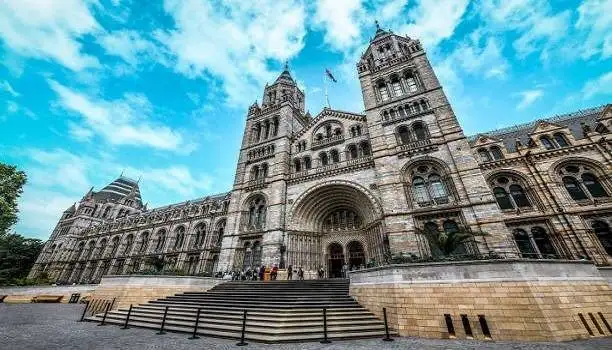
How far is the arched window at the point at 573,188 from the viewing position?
1662 cm

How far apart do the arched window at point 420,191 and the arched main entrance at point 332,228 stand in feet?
9.02

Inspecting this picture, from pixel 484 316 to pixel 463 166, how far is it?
33.7 ft

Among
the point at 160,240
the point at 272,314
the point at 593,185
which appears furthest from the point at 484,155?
the point at 160,240

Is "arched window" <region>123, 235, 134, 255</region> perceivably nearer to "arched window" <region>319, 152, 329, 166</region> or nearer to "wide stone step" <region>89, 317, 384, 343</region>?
"arched window" <region>319, 152, 329, 166</region>

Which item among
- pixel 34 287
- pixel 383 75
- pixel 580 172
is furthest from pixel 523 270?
pixel 34 287

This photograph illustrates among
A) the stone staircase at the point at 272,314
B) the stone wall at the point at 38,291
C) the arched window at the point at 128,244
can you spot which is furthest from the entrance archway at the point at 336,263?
the arched window at the point at 128,244

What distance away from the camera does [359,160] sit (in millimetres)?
20609

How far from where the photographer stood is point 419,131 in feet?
64.6

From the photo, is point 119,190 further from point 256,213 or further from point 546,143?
point 546,143

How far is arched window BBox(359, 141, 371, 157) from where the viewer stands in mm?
21484

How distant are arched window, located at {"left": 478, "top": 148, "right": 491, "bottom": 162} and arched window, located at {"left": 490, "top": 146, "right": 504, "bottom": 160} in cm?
39

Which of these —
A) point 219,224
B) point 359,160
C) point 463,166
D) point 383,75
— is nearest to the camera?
point 463,166

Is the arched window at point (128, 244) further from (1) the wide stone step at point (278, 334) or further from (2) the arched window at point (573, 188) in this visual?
(2) the arched window at point (573, 188)

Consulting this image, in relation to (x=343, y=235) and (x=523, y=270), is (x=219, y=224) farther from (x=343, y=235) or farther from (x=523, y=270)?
(x=523, y=270)
